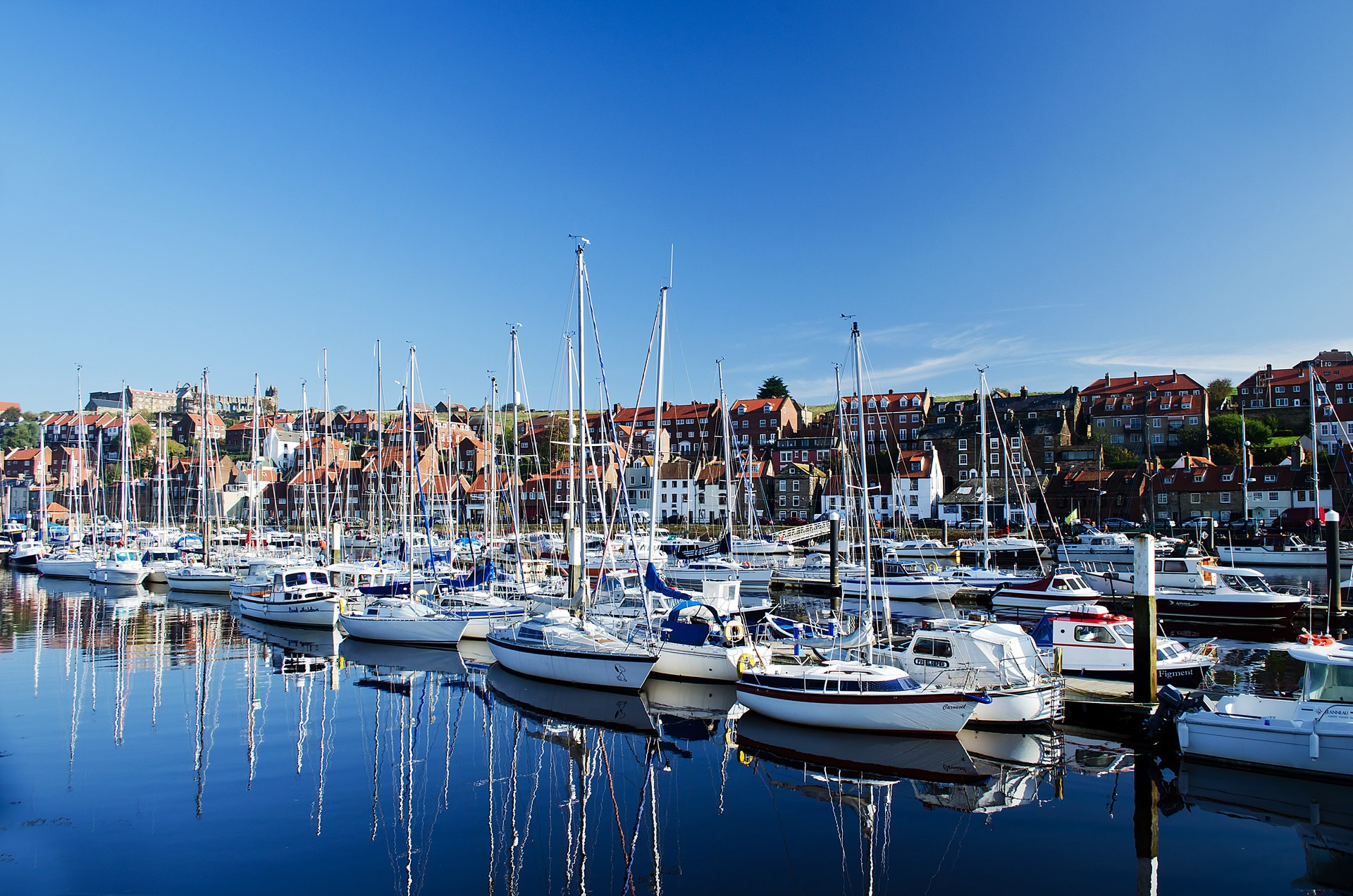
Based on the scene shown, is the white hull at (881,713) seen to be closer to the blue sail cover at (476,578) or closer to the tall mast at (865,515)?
the tall mast at (865,515)

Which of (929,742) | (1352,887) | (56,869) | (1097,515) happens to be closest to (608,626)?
(929,742)

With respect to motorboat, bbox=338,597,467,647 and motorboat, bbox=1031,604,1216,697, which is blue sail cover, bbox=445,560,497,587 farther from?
motorboat, bbox=1031,604,1216,697

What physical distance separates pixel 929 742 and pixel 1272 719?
609cm

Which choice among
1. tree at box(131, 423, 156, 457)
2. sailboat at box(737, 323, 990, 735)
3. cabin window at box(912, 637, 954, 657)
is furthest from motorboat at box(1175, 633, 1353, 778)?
tree at box(131, 423, 156, 457)

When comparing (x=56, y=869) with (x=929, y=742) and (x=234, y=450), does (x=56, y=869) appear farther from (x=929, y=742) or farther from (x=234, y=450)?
(x=234, y=450)

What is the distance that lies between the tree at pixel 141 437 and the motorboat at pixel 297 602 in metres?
132

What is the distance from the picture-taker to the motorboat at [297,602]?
3469 centimetres

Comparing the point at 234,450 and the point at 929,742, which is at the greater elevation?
the point at 234,450

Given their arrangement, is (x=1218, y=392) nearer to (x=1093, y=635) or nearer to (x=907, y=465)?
(x=907, y=465)

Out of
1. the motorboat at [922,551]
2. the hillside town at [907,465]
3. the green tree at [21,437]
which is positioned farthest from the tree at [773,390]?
the green tree at [21,437]

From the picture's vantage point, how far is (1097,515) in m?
83.4

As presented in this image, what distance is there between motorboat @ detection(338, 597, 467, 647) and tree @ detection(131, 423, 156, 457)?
140471mm

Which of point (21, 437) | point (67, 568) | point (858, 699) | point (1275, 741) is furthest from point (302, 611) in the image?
point (21, 437)

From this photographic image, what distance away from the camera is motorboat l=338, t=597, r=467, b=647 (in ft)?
98.4
